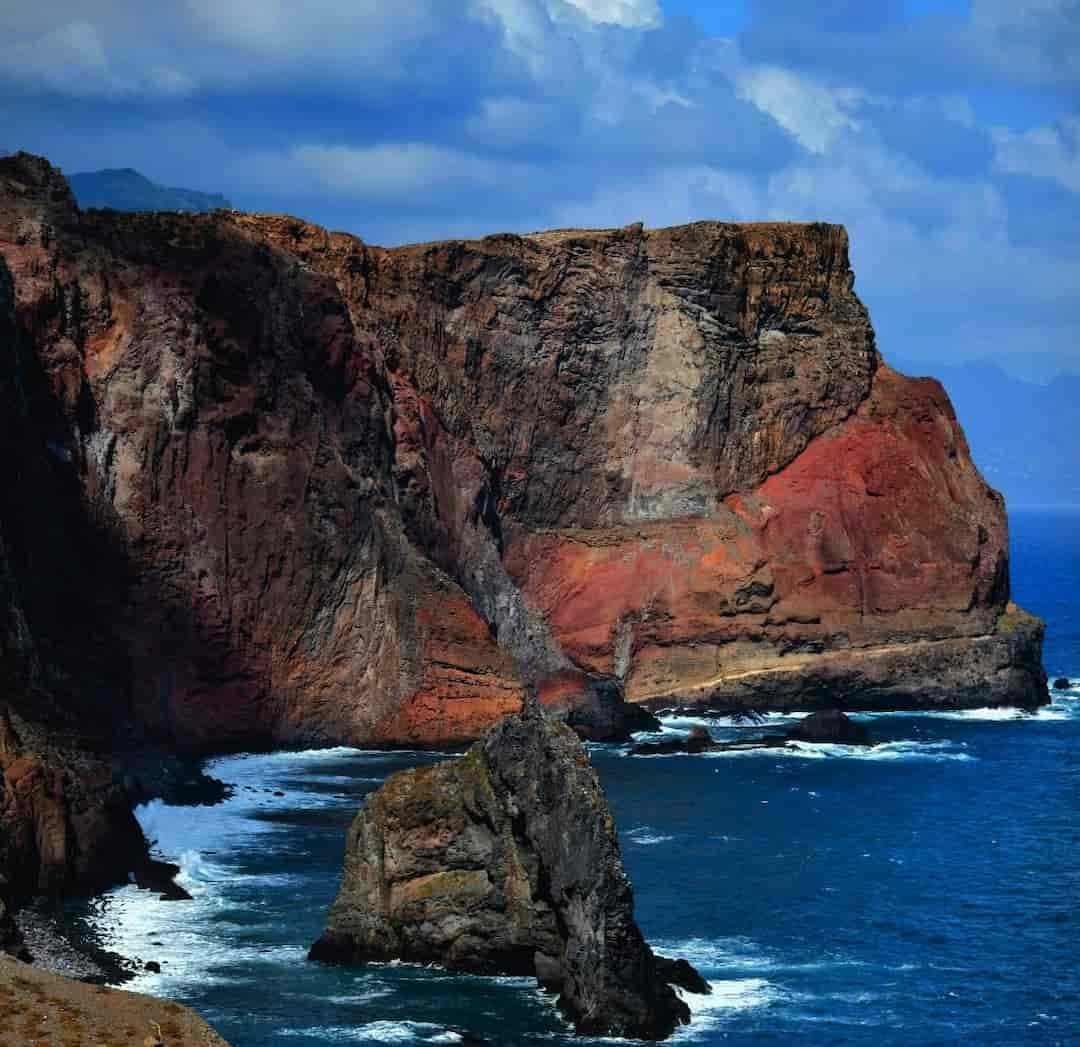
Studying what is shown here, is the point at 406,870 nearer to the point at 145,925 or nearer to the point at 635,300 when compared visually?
the point at 145,925

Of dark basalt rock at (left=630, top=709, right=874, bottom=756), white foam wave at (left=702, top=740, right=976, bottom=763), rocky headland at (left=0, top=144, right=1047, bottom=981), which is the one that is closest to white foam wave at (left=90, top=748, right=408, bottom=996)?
rocky headland at (left=0, top=144, right=1047, bottom=981)

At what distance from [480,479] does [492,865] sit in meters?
55.2

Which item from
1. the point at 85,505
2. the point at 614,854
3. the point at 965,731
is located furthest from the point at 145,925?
the point at 965,731

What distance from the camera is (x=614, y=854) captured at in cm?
5066

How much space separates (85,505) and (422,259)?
30583mm

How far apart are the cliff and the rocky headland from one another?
161 mm

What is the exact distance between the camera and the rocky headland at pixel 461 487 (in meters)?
86.5

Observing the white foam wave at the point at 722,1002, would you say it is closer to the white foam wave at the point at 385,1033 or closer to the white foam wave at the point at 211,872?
the white foam wave at the point at 385,1033

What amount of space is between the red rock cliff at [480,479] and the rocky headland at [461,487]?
0.51 feet

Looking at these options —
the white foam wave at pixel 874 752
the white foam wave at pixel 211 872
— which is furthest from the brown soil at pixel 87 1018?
the white foam wave at pixel 874 752

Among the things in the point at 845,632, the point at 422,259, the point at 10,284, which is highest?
the point at 422,259

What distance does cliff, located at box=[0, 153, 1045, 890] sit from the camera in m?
87.0

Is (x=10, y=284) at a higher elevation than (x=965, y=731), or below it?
higher

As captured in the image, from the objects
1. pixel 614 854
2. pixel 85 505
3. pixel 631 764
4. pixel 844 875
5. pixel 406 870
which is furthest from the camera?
pixel 631 764
